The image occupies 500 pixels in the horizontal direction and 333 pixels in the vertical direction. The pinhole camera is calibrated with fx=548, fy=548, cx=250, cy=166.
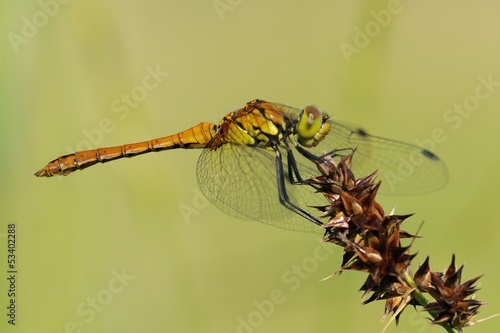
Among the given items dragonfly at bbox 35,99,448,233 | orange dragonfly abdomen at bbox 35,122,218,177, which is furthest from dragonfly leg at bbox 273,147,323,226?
orange dragonfly abdomen at bbox 35,122,218,177

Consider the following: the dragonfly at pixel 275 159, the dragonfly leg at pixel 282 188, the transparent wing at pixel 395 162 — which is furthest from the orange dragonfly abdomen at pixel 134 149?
the transparent wing at pixel 395 162

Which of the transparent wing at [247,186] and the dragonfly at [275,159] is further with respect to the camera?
the transparent wing at [247,186]

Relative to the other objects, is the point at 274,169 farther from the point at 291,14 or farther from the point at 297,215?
the point at 291,14

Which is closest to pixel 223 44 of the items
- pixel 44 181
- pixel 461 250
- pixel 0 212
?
pixel 44 181

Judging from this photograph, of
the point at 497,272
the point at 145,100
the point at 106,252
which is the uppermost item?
the point at 145,100

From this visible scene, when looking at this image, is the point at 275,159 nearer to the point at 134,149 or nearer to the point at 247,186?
the point at 247,186

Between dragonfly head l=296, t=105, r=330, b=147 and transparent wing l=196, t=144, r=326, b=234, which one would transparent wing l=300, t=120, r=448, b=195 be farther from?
transparent wing l=196, t=144, r=326, b=234

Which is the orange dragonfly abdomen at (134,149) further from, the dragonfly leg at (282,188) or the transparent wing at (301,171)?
the dragonfly leg at (282,188)
